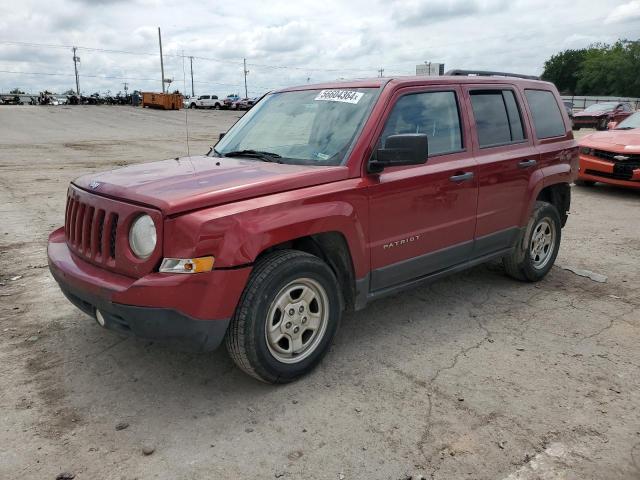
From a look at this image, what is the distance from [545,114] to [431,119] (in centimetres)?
175

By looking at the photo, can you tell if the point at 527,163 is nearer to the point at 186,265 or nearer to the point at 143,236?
the point at 186,265

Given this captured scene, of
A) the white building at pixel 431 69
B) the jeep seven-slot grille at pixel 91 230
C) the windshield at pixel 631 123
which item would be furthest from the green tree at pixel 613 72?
the jeep seven-slot grille at pixel 91 230

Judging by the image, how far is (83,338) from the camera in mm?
3932

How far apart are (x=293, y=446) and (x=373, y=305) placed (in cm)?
203

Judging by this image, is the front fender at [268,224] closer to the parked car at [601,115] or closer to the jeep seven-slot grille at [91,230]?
the jeep seven-slot grille at [91,230]

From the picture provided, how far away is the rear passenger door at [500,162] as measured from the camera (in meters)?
4.33

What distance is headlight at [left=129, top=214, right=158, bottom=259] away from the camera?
290 cm

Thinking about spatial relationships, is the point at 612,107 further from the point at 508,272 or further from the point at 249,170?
the point at 249,170

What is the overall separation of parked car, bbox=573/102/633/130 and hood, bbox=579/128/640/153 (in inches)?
592

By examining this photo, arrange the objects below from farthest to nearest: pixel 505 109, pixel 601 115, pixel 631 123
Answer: pixel 601 115 → pixel 631 123 → pixel 505 109

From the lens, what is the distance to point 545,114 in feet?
16.9

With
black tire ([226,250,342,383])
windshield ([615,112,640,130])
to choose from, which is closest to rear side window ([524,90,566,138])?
black tire ([226,250,342,383])

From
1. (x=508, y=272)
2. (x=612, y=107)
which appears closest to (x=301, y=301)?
(x=508, y=272)

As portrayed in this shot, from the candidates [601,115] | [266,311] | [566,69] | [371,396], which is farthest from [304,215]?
[566,69]
